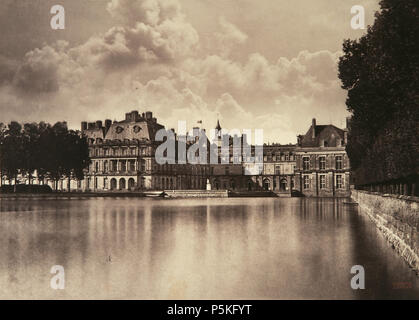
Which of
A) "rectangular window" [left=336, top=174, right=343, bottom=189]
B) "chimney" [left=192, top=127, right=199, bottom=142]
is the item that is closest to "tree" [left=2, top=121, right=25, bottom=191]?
"chimney" [left=192, top=127, right=199, bottom=142]

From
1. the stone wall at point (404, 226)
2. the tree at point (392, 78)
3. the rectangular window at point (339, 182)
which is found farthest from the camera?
the rectangular window at point (339, 182)

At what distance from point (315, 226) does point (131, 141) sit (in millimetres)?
62800

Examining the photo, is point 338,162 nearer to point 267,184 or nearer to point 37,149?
point 267,184

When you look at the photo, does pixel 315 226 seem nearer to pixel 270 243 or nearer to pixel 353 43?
pixel 270 243

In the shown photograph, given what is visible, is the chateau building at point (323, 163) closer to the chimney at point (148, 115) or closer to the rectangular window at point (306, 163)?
the rectangular window at point (306, 163)

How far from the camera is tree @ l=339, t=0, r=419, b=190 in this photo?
54.6ft

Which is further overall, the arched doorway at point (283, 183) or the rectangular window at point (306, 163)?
the arched doorway at point (283, 183)

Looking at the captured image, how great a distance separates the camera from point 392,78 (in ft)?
57.8

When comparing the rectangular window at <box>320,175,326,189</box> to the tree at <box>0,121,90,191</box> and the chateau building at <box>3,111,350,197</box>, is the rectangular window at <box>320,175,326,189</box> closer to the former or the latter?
the chateau building at <box>3,111,350,197</box>

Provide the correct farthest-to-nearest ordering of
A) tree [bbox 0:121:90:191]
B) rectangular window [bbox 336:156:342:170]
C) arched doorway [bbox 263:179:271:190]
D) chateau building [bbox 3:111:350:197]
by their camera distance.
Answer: arched doorway [bbox 263:179:271:190]
chateau building [bbox 3:111:350:197]
rectangular window [bbox 336:156:342:170]
tree [bbox 0:121:90:191]

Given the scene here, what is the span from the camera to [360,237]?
15.6 metres

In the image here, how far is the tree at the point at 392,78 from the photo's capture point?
16.7 m

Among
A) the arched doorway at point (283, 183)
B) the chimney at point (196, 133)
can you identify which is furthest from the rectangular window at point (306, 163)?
the chimney at point (196, 133)
